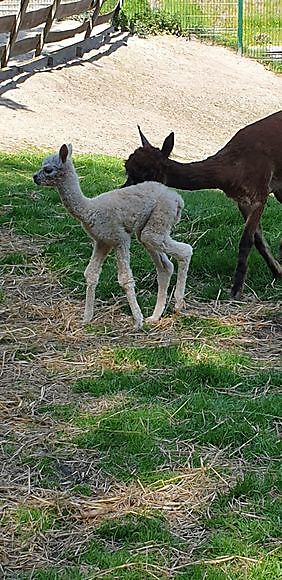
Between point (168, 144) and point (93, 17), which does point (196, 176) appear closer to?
point (168, 144)

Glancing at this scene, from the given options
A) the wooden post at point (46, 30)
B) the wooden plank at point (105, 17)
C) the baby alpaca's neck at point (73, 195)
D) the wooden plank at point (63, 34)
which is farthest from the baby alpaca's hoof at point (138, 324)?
the wooden plank at point (105, 17)

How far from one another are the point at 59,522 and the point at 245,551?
0.74 meters

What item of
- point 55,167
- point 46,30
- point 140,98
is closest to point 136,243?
point 55,167

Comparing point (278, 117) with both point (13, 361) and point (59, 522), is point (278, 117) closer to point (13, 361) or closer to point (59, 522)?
point (13, 361)

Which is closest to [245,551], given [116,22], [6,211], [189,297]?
[189,297]

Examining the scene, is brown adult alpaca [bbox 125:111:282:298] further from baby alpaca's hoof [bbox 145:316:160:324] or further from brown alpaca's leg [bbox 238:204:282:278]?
baby alpaca's hoof [bbox 145:316:160:324]

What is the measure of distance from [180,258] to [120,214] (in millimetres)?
543

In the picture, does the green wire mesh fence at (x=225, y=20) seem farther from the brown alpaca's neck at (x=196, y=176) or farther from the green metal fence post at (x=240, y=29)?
the brown alpaca's neck at (x=196, y=176)

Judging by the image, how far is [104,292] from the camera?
655cm

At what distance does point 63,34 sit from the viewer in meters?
17.7

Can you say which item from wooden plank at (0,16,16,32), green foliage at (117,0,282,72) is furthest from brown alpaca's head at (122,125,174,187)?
green foliage at (117,0,282,72)

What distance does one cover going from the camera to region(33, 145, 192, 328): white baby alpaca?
570 cm

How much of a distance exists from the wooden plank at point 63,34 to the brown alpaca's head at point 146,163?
37.0 feet

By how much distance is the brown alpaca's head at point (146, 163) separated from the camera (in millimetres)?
6066
